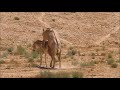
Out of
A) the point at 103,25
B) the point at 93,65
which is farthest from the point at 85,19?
the point at 93,65

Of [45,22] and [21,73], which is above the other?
[45,22]

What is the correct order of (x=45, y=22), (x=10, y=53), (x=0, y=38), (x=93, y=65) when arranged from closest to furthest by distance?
(x=93, y=65) < (x=10, y=53) < (x=0, y=38) < (x=45, y=22)

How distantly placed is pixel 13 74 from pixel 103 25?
2958cm
